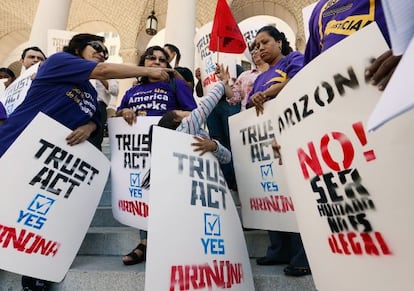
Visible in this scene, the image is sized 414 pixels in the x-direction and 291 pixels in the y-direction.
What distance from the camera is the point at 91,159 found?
217 cm

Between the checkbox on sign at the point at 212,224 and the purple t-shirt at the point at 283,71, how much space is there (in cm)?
100

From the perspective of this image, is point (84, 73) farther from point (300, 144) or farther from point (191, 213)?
point (300, 144)

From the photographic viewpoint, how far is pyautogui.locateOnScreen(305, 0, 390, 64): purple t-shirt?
1.20m

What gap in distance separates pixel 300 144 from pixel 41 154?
1523 mm

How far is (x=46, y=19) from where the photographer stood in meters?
7.88

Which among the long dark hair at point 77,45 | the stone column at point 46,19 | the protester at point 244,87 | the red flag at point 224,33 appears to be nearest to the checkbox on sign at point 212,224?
the protester at point 244,87

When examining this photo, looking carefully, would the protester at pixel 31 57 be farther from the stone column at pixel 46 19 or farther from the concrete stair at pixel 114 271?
the stone column at pixel 46 19

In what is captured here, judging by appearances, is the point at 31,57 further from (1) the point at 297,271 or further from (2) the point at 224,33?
(1) the point at 297,271

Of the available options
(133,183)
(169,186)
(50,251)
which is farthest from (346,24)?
(50,251)

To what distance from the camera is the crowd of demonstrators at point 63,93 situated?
6.57 ft

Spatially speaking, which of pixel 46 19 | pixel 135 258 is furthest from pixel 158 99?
pixel 46 19

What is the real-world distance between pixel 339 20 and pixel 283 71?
937 millimetres

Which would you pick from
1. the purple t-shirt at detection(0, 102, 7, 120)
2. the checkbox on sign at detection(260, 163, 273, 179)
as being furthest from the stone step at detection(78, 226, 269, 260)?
the purple t-shirt at detection(0, 102, 7, 120)

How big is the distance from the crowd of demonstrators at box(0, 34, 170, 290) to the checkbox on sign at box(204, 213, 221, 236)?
0.89 m
